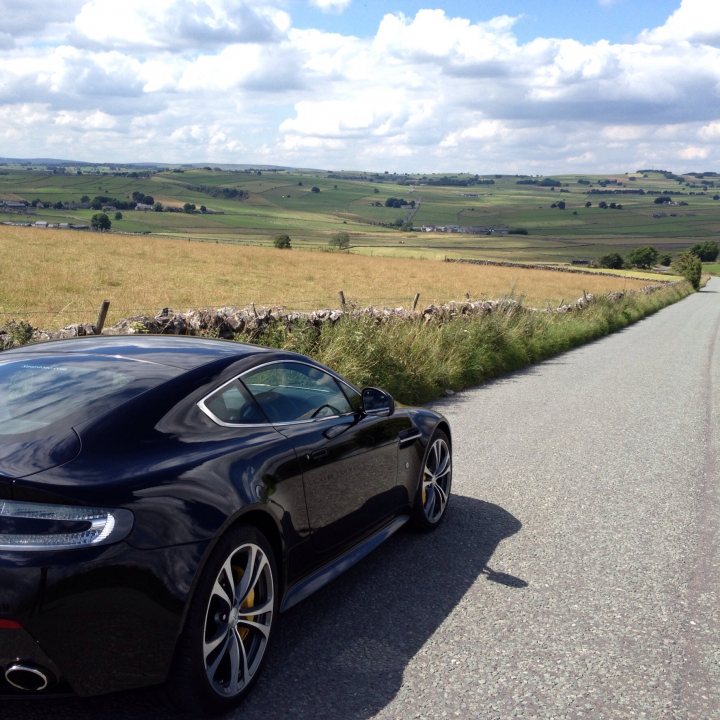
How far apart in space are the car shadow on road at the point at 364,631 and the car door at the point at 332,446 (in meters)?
0.36

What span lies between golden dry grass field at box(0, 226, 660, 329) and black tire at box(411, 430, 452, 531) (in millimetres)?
11547

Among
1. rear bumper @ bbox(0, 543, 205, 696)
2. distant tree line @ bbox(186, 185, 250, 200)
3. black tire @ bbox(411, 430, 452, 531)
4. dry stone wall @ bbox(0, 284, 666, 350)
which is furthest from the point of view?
distant tree line @ bbox(186, 185, 250, 200)

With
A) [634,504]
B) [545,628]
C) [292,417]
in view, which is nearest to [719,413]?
[634,504]

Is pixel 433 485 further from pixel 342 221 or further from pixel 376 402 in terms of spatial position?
pixel 342 221

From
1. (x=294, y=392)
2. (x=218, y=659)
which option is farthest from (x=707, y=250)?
(x=218, y=659)

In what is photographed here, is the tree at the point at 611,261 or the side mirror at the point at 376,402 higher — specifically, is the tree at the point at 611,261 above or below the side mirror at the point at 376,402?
below

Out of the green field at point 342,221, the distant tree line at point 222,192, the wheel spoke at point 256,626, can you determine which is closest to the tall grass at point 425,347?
the wheel spoke at point 256,626

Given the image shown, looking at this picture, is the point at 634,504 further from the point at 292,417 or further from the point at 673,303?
the point at 673,303

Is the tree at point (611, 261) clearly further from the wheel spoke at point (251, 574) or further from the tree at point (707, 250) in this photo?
the wheel spoke at point (251, 574)

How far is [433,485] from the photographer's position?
5773mm

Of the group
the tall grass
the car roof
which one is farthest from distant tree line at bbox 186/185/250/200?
the car roof

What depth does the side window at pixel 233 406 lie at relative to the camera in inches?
145

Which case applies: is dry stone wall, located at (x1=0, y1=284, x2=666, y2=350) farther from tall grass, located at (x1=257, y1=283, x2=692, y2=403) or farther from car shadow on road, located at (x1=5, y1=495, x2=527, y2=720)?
car shadow on road, located at (x1=5, y1=495, x2=527, y2=720)

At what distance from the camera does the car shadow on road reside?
3404 mm
